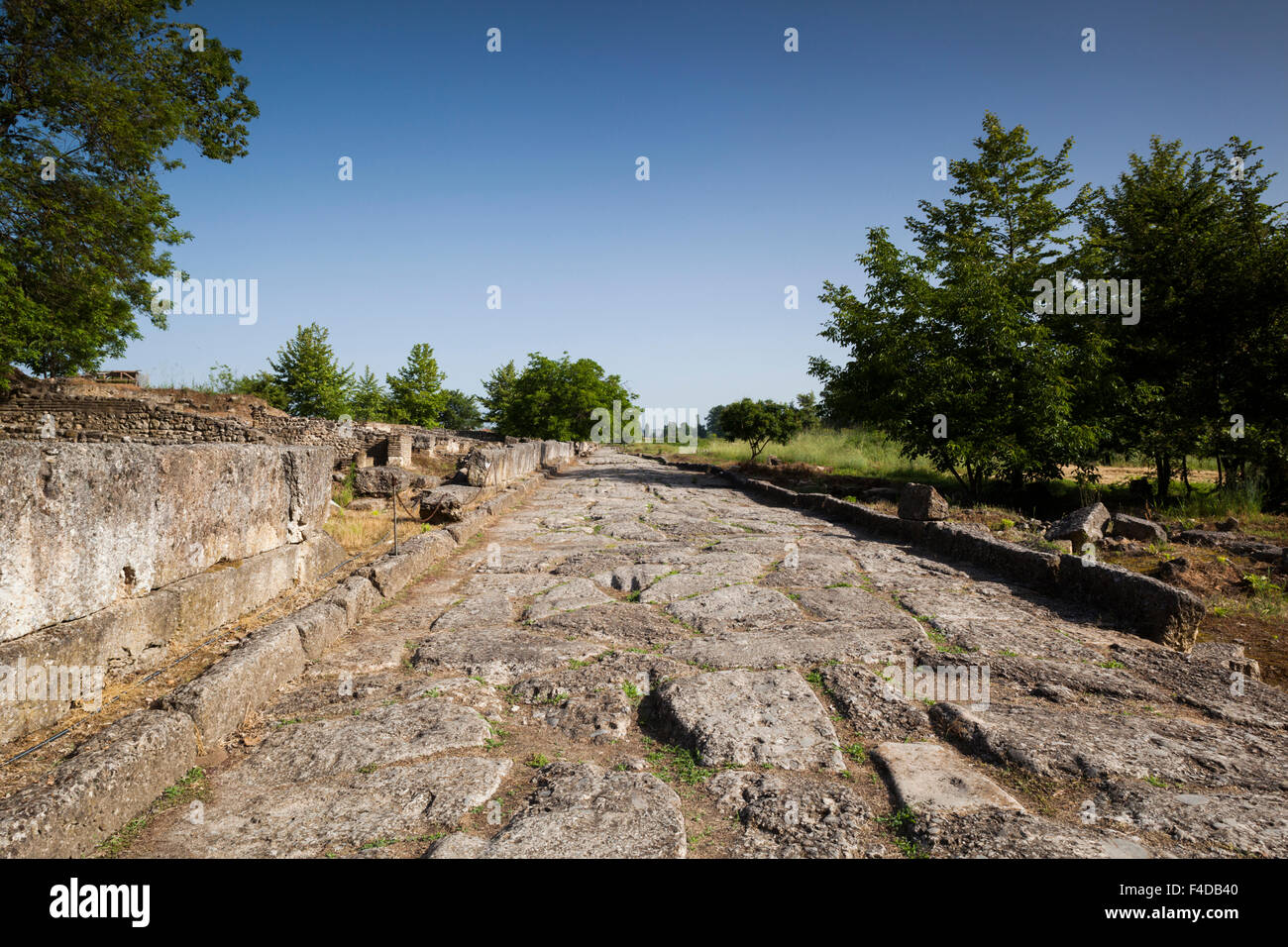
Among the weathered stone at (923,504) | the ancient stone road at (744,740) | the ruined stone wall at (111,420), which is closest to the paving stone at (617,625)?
the ancient stone road at (744,740)

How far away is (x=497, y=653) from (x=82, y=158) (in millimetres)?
18539

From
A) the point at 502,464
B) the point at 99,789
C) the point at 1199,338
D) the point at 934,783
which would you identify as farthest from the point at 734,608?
the point at 1199,338

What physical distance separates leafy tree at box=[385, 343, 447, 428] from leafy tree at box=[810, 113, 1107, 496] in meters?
36.5

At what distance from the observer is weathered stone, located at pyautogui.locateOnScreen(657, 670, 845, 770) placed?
2.10 m

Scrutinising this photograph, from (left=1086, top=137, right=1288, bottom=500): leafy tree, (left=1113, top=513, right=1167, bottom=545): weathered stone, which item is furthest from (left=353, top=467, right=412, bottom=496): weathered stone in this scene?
(left=1086, top=137, right=1288, bottom=500): leafy tree

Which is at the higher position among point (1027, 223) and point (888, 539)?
point (1027, 223)

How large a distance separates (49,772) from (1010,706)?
3318mm

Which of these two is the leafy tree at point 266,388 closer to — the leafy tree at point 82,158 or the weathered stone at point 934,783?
the leafy tree at point 82,158

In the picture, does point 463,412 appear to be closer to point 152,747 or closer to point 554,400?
point 554,400

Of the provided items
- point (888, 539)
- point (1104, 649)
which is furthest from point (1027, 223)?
point (1104, 649)

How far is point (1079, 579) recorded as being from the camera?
4141mm

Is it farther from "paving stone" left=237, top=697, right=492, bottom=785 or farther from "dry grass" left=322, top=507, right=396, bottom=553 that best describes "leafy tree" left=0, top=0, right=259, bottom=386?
"paving stone" left=237, top=697, right=492, bottom=785

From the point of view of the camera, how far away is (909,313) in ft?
37.5

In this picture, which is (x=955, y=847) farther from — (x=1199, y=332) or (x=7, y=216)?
(x=7, y=216)
